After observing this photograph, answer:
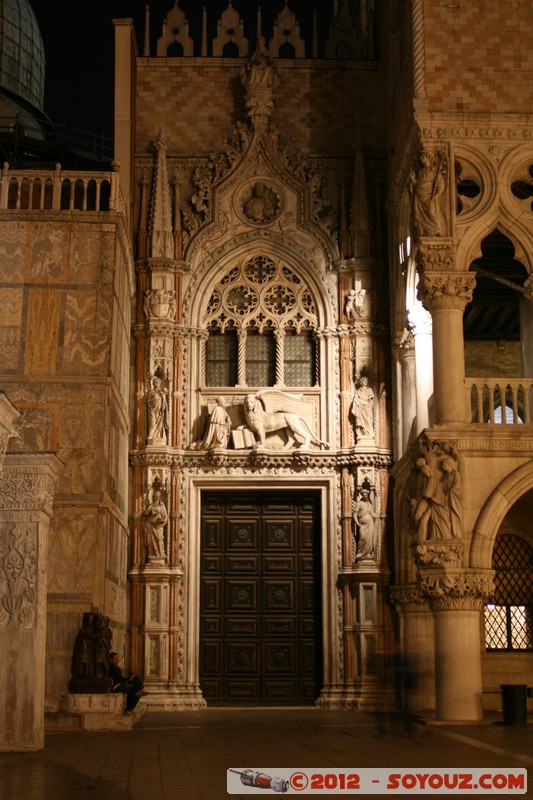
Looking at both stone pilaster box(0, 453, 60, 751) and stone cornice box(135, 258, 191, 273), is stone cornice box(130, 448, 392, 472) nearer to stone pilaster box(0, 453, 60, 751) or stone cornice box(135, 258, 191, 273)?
stone cornice box(135, 258, 191, 273)

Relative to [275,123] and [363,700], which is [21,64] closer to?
[275,123]

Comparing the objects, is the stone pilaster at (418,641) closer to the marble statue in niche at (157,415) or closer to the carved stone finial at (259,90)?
the marble statue in niche at (157,415)

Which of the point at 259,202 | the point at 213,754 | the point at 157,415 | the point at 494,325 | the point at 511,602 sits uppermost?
the point at 259,202

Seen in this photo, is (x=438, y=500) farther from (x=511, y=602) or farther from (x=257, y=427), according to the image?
(x=257, y=427)

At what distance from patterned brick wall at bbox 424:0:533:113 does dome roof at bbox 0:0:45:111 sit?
14.6 m

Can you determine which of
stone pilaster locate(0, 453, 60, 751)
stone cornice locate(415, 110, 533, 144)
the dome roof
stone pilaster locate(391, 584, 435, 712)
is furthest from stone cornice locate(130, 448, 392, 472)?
the dome roof

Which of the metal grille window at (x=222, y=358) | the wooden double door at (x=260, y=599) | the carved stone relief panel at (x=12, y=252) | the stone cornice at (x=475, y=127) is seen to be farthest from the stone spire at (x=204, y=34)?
the wooden double door at (x=260, y=599)

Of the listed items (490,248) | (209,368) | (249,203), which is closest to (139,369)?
(209,368)

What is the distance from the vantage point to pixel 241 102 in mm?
25391

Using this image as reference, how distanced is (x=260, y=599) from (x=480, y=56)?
10668 mm

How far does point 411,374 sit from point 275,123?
610cm

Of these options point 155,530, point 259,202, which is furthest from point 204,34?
point 155,530

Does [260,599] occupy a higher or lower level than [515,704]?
higher

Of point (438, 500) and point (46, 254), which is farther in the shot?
point (46, 254)
